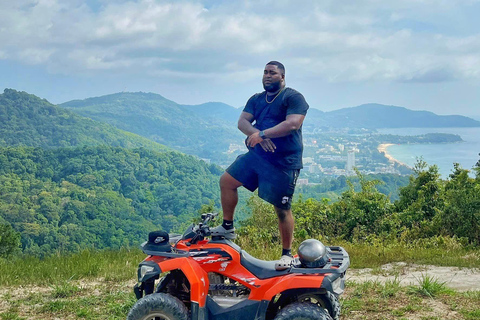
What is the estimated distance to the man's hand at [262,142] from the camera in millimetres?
4656

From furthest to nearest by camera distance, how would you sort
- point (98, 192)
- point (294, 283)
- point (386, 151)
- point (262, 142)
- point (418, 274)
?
point (386, 151) < point (98, 192) < point (418, 274) < point (262, 142) < point (294, 283)

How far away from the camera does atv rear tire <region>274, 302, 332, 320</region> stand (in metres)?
3.83

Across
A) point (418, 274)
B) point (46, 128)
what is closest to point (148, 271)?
point (418, 274)

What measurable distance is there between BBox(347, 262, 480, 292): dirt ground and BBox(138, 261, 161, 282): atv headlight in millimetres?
3025

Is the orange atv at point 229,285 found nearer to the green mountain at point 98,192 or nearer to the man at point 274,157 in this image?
the man at point 274,157

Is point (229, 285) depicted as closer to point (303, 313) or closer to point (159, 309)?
point (159, 309)

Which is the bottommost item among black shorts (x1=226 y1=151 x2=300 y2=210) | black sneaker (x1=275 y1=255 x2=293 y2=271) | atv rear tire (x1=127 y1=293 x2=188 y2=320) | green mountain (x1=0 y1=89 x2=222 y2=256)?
green mountain (x1=0 y1=89 x2=222 y2=256)

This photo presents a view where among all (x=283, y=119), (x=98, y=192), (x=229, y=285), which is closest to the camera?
(x=229, y=285)

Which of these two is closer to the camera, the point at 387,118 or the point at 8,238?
the point at 8,238

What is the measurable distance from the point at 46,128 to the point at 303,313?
380 feet

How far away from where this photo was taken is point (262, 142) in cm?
A: 468

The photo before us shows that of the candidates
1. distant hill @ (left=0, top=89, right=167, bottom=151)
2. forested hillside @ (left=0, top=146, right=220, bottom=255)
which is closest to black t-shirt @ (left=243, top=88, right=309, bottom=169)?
forested hillside @ (left=0, top=146, right=220, bottom=255)

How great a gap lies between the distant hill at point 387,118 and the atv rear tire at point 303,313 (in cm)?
12821

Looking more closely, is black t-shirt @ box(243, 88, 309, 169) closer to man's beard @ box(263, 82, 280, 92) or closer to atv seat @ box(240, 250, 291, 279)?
man's beard @ box(263, 82, 280, 92)
